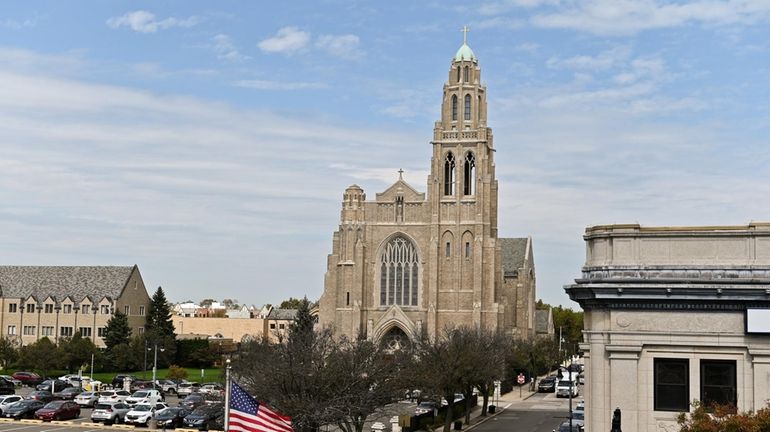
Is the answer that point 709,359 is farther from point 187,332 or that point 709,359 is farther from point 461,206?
point 187,332

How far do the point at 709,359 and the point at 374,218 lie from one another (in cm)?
7157

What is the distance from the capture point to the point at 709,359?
27484 millimetres

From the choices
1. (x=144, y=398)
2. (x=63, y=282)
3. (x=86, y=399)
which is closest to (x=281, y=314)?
(x=63, y=282)

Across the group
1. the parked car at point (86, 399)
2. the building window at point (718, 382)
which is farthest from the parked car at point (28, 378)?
the building window at point (718, 382)

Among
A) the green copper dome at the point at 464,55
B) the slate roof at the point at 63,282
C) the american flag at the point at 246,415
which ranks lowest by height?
the american flag at the point at 246,415

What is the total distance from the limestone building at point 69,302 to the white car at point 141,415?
6076 cm

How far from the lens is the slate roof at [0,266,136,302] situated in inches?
4545

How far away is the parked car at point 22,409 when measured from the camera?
54.3 meters

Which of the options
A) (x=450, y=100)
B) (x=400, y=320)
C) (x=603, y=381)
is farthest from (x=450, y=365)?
(x=450, y=100)

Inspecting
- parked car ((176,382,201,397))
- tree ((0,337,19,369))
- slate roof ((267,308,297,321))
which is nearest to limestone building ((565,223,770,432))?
parked car ((176,382,201,397))

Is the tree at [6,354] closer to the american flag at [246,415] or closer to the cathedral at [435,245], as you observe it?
the cathedral at [435,245]

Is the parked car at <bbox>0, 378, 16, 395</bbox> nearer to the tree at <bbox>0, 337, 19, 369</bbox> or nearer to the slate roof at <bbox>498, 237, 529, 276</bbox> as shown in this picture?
the tree at <bbox>0, 337, 19, 369</bbox>

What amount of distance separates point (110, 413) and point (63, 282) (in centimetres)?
6924

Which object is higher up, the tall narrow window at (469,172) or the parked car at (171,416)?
the tall narrow window at (469,172)
